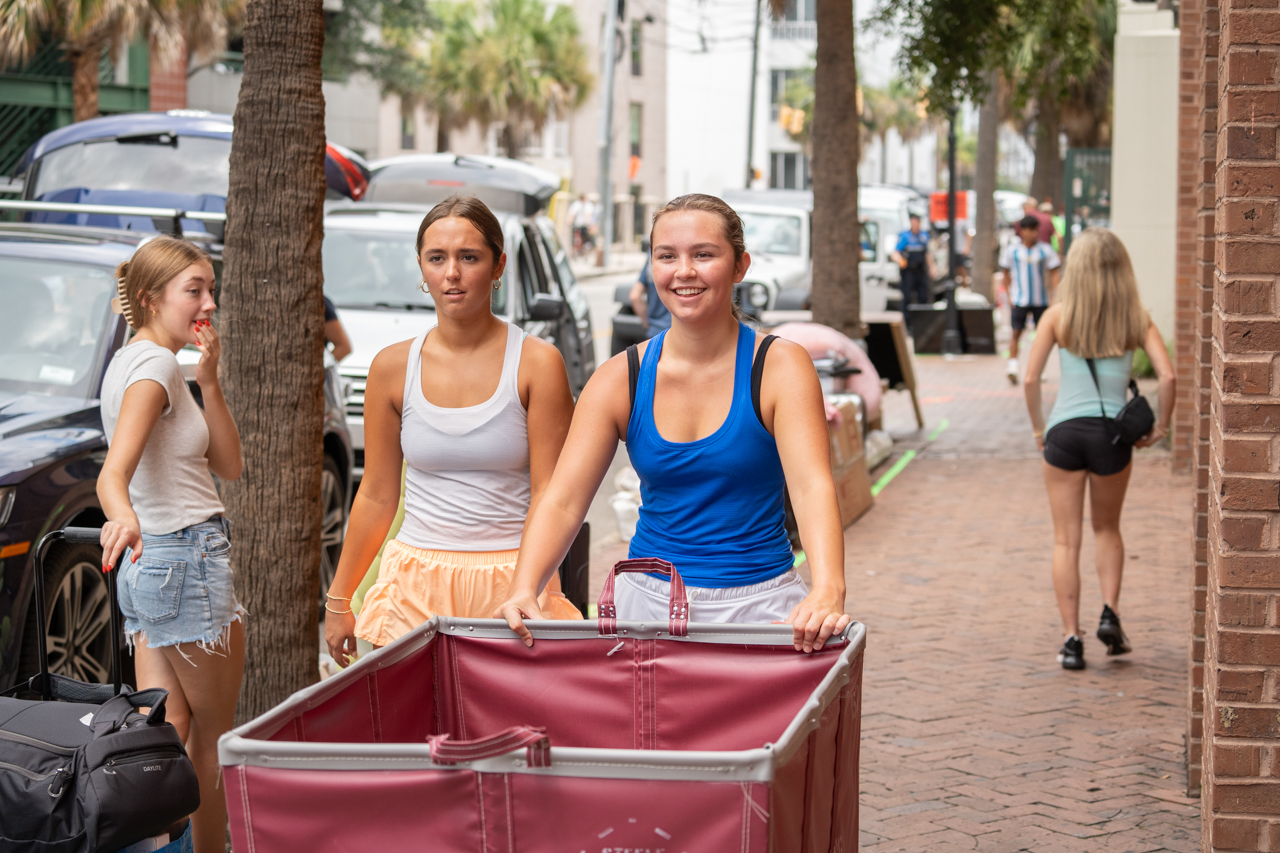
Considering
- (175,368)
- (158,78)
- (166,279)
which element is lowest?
(175,368)

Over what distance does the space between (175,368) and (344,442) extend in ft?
12.3

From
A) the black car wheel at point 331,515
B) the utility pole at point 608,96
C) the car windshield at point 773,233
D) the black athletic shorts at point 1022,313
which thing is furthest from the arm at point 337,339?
the utility pole at point 608,96

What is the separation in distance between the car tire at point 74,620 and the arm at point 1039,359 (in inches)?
159

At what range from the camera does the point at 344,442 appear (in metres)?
7.59

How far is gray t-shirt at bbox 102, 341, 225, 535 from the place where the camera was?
381 cm

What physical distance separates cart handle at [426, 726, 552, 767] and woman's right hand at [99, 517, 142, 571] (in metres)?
1.53

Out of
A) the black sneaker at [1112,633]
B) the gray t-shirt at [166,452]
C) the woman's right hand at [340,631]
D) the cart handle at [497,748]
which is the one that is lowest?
the black sneaker at [1112,633]

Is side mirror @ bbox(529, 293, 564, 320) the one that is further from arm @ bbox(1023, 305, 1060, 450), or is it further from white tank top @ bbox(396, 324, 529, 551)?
white tank top @ bbox(396, 324, 529, 551)

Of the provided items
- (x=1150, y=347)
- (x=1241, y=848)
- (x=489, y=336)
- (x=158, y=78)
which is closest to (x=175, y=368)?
(x=489, y=336)

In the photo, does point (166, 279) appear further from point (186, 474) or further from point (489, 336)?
point (489, 336)

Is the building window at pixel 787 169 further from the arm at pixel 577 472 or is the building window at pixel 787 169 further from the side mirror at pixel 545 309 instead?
the arm at pixel 577 472

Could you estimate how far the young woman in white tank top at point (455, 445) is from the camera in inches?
142

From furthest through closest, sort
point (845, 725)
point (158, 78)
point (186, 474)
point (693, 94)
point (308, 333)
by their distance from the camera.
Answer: point (693, 94), point (158, 78), point (308, 333), point (186, 474), point (845, 725)

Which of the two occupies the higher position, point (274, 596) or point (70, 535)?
point (70, 535)
